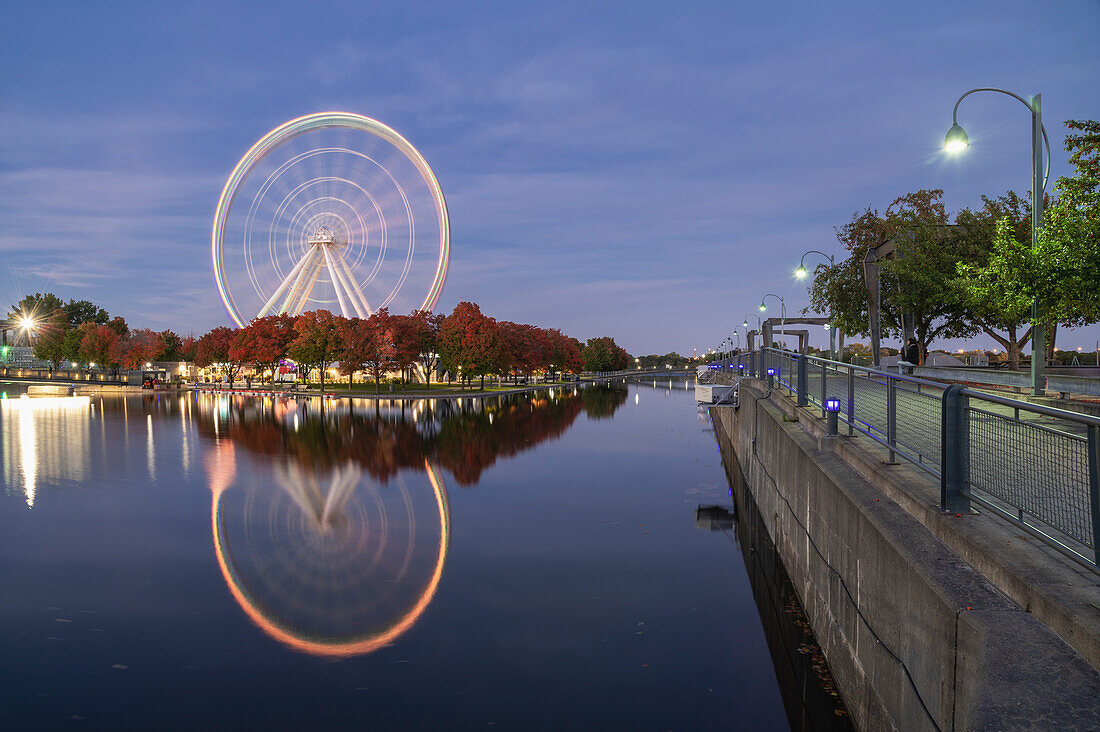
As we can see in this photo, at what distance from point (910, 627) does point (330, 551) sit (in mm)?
10623

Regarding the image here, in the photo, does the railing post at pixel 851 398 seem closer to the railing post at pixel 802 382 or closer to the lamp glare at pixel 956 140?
the railing post at pixel 802 382

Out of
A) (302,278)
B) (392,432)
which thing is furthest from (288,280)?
(392,432)

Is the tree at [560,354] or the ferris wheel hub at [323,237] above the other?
the ferris wheel hub at [323,237]

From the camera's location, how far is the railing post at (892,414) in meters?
8.12

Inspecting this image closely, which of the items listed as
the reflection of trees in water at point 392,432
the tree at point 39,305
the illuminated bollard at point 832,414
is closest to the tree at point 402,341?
the reflection of trees in water at point 392,432

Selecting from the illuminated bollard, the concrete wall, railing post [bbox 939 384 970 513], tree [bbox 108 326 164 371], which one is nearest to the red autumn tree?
tree [bbox 108 326 164 371]

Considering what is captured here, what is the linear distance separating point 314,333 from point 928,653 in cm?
8170

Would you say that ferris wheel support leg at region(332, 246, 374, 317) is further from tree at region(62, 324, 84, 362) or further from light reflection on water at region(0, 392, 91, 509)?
tree at region(62, 324, 84, 362)

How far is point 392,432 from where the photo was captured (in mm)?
34531

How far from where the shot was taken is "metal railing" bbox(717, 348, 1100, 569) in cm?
466

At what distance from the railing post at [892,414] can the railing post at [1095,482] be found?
146 inches

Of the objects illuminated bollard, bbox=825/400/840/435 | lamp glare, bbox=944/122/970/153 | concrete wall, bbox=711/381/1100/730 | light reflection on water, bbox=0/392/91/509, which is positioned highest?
lamp glare, bbox=944/122/970/153

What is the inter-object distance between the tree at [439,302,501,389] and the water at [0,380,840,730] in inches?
2021

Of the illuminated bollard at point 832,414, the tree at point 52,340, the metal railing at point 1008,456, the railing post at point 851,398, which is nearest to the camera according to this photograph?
the metal railing at point 1008,456
